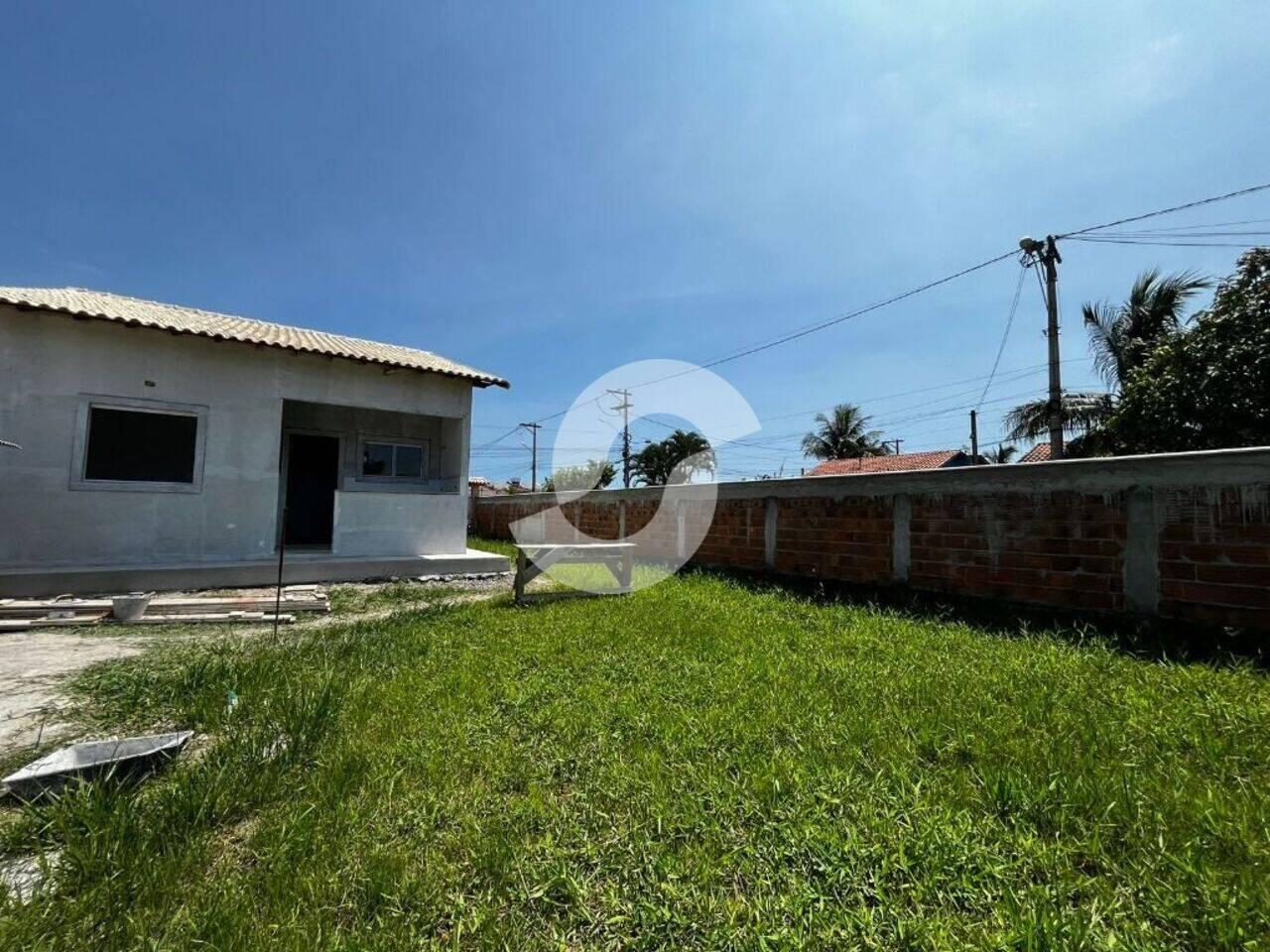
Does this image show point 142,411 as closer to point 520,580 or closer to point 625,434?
point 520,580

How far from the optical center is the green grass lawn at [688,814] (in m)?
1.43

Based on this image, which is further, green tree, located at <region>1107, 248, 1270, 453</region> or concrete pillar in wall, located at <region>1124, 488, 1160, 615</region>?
green tree, located at <region>1107, 248, 1270, 453</region>

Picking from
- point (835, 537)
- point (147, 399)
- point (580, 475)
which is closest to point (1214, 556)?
point (835, 537)

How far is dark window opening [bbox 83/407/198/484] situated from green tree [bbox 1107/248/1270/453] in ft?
50.7

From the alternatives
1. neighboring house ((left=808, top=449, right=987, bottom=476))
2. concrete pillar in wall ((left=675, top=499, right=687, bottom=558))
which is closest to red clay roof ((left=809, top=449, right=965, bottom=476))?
neighboring house ((left=808, top=449, right=987, bottom=476))

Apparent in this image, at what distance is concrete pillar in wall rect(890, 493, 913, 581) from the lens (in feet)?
17.1

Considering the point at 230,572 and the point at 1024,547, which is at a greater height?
the point at 1024,547

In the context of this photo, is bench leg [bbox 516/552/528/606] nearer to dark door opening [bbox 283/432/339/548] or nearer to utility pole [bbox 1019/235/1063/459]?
dark door opening [bbox 283/432/339/548]

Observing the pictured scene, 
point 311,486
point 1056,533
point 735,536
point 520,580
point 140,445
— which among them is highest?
point 140,445

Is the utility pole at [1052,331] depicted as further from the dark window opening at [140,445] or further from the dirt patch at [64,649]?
the dark window opening at [140,445]

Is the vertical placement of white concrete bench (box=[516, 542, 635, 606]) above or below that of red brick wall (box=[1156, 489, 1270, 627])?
below

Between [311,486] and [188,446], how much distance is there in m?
3.20

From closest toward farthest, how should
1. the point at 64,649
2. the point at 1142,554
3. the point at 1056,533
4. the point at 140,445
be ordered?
the point at 1142,554 → the point at 1056,533 → the point at 64,649 → the point at 140,445

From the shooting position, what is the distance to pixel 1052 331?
11.7 meters
